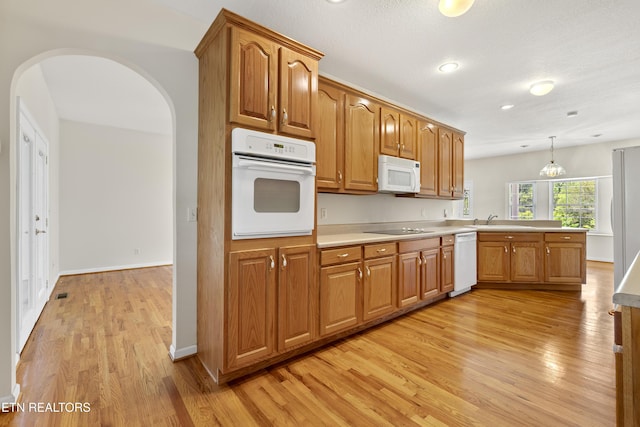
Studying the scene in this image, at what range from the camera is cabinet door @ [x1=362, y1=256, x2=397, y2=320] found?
2.67 m

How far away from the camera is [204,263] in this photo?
2168 mm

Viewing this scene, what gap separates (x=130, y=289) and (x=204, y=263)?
2.78m

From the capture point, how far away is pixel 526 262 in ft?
13.7

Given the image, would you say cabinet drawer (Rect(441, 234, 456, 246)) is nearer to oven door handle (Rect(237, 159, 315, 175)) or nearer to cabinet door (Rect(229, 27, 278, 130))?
oven door handle (Rect(237, 159, 315, 175))

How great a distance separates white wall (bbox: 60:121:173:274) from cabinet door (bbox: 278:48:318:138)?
4.69m

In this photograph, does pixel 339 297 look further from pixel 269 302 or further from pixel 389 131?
pixel 389 131

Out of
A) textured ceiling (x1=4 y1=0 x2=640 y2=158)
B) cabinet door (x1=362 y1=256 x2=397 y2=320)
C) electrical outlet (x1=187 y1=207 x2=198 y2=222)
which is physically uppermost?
textured ceiling (x1=4 y1=0 x2=640 y2=158)

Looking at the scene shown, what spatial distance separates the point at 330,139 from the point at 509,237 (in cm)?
320

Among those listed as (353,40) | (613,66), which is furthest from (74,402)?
(613,66)

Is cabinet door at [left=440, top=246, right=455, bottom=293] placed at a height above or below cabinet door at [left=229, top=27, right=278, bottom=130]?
below

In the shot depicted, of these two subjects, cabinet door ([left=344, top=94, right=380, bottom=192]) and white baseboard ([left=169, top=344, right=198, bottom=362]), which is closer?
white baseboard ([left=169, top=344, right=198, bottom=362])

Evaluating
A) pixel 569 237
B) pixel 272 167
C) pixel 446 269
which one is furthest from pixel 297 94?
pixel 569 237

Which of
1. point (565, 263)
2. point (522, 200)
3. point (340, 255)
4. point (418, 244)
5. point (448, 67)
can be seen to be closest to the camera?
point (340, 255)

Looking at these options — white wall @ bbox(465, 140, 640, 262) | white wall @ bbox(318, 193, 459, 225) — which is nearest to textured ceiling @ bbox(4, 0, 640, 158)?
white wall @ bbox(318, 193, 459, 225)
